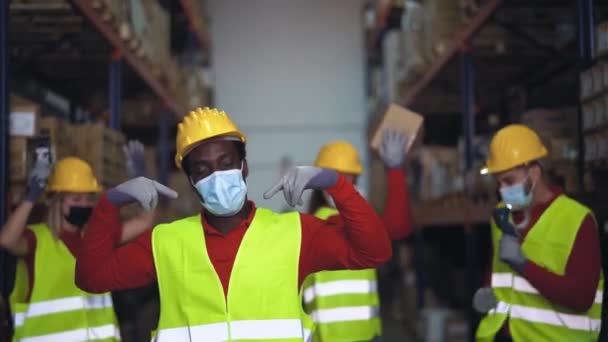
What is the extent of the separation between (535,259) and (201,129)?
1.72 m

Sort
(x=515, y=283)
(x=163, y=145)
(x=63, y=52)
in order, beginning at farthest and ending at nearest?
(x=163, y=145) → (x=63, y=52) → (x=515, y=283)

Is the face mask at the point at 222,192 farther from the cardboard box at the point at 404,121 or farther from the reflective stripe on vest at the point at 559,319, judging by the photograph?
the reflective stripe on vest at the point at 559,319

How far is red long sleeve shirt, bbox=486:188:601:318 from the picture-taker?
3.40 metres

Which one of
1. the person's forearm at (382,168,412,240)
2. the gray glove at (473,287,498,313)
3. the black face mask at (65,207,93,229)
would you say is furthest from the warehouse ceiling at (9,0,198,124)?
the gray glove at (473,287,498,313)

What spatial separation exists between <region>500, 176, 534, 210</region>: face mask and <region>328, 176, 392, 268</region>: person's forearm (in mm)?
1191

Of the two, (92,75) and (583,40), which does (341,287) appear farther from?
(92,75)

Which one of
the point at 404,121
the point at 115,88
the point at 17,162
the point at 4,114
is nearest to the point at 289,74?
the point at 115,88

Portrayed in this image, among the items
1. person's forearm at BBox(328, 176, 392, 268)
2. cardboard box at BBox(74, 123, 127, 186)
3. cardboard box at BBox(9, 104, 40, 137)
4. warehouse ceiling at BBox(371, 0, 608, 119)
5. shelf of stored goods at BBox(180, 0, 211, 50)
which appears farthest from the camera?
shelf of stored goods at BBox(180, 0, 211, 50)

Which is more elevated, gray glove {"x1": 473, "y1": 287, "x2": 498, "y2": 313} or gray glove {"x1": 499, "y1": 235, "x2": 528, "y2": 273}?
gray glove {"x1": 499, "y1": 235, "x2": 528, "y2": 273}

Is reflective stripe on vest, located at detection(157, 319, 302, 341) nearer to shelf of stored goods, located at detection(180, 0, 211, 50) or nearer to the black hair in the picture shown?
the black hair

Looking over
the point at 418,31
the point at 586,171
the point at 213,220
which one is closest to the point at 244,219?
the point at 213,220

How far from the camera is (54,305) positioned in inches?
160

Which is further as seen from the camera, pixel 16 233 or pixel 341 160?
pixel 341 160

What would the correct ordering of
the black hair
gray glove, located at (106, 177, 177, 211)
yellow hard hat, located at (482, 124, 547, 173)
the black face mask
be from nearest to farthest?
gray glove, located at (106, 177, 177, 211) → the black hair → yellow hard hat, located at (482, 124, 547, 173) → the black face mask
